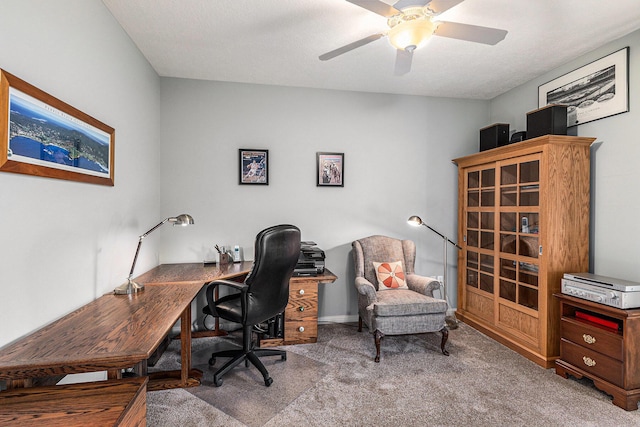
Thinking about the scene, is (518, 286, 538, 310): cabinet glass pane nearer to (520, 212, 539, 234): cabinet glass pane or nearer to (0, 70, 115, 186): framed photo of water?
(520, 212, 539, 234): cabinet glass pane

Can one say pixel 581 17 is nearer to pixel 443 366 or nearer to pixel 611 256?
pixel 611 256

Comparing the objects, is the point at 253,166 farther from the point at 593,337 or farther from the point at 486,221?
the point at 593,337

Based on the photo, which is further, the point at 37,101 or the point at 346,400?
the point at 346,400

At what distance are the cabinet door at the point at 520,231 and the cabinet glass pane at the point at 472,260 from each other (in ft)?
1.19

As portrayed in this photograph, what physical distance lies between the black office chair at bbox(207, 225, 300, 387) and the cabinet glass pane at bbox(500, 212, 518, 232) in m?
2.07

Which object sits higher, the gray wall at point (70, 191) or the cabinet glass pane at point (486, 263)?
the gray wall at point (70, 191)

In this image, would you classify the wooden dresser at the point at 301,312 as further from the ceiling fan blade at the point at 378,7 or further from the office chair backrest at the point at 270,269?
the ceiling fan blade at the point at 378,7

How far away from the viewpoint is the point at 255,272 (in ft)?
7.50

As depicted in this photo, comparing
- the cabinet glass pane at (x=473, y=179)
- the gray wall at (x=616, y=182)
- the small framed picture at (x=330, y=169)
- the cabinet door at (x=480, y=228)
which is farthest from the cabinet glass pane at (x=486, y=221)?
the small framed picture at (x=330, y=169)

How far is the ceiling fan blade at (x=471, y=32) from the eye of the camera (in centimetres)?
196

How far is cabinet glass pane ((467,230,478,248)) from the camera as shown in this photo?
11.8 feet

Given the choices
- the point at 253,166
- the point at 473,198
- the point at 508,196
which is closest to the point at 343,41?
the point at 253,166

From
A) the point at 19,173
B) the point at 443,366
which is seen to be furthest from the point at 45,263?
the point at 443,366

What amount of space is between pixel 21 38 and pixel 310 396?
249 cm
